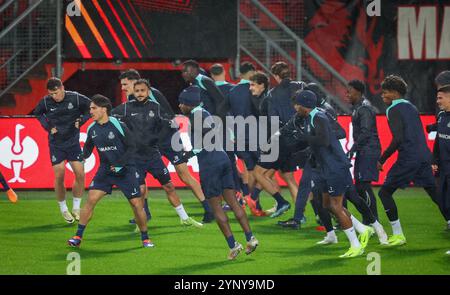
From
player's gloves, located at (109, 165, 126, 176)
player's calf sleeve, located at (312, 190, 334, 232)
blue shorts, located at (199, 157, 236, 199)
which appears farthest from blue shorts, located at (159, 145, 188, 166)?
blue shorts, located at (199, 157, 236, 199)

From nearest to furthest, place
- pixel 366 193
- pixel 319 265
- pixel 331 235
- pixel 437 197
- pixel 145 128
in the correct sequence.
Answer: pixel 319 265 < pixel 331 235 < pixel 437 197 < pixel 366 193 < pixel 145 128

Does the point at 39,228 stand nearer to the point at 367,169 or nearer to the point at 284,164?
the point at 284,164

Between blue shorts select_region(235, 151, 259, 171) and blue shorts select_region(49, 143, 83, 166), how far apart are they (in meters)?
2.63

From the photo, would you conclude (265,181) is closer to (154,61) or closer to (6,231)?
(6,231)

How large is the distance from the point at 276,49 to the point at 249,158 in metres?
6.25

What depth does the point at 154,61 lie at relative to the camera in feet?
74.7

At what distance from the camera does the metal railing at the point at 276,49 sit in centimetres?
2212

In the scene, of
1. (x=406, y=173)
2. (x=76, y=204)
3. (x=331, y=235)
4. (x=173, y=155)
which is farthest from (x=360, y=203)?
(x=76, y=204)

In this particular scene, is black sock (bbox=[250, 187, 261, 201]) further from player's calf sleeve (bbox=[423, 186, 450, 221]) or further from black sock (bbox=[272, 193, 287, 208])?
player's calf sleeve (bbox=[423, 186, 450, 221])

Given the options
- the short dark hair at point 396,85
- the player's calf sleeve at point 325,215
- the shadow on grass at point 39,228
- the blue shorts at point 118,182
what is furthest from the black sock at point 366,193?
the shadow on grass at point 39,228

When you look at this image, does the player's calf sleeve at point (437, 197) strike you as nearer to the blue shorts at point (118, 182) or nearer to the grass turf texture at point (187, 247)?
the grass turf texture at point (187, 247)

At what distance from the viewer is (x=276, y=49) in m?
22.2

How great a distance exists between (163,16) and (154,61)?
1.16 meters
